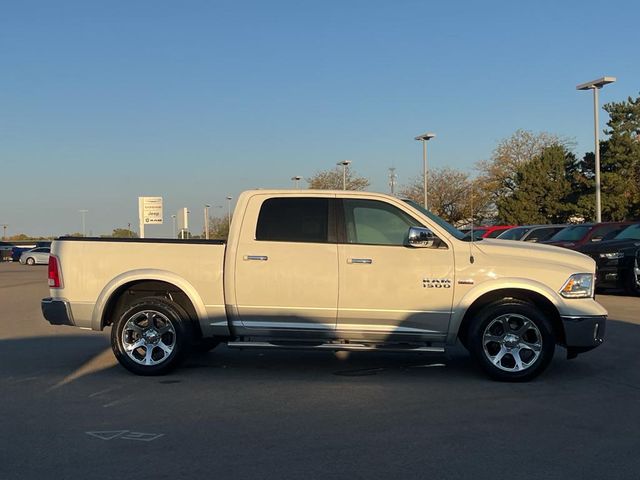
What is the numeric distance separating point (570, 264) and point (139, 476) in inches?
191

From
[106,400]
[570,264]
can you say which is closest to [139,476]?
[106,400]

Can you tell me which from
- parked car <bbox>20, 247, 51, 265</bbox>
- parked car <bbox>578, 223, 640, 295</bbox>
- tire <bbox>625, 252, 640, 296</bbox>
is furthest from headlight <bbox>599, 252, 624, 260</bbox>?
parked car <bbox>20, 247, 51, 265</bbox>

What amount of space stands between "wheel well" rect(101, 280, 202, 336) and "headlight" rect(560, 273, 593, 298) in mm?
4004

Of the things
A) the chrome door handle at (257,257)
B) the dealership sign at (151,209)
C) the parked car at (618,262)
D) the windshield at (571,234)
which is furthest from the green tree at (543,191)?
the chrome door handle at (257,257)

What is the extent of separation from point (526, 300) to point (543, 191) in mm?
44325

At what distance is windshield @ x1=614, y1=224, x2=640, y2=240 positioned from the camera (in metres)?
16.0

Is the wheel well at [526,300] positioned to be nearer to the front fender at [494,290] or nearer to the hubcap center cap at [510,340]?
the front fender at [494,290]

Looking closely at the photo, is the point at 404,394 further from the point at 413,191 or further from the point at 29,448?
the point at 413,191

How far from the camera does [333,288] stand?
23.4 feet

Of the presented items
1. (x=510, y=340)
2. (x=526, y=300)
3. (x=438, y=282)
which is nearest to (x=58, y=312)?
(x=438, y=282)

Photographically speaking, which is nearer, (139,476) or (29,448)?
(139,476)

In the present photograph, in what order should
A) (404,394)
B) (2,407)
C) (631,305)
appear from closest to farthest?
(2,407), (404,394), (631,305)

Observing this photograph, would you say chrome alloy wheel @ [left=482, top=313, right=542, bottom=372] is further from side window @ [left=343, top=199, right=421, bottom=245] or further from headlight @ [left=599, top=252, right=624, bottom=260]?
headlight @ [left=599, top=252, right=624, bottom=260]

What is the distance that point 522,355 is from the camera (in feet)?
23.3
